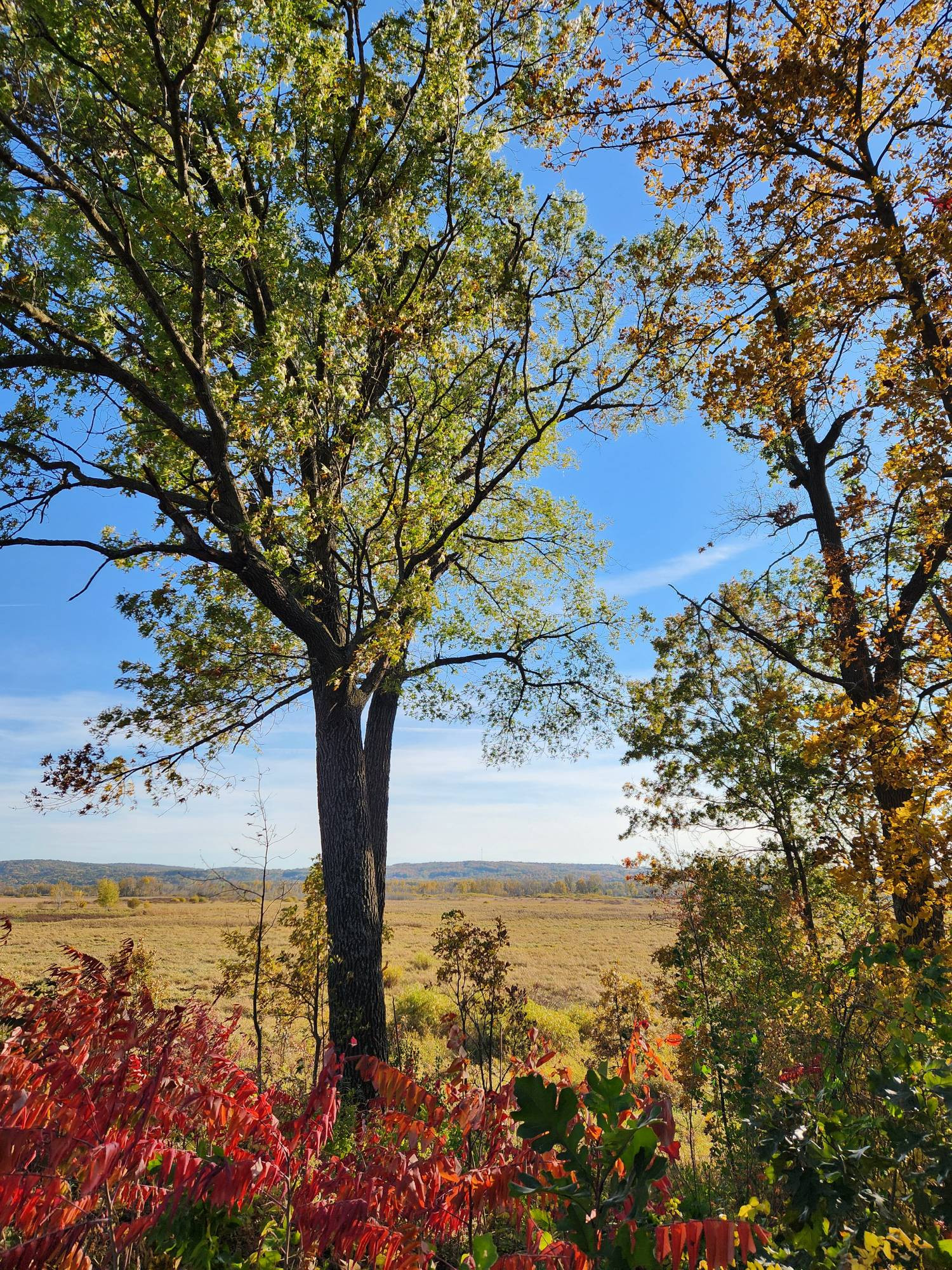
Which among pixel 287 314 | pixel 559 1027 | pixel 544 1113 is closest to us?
pixel 544 1113

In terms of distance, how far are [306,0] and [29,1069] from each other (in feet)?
31.3

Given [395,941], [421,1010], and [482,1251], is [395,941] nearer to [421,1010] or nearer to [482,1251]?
[421,1010]

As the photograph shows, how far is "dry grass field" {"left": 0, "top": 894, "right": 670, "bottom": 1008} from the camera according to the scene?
26000 mm

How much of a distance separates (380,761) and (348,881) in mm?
2402

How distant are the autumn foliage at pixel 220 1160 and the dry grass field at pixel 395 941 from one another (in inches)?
100.0

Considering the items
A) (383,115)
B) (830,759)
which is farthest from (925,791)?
(383,115)

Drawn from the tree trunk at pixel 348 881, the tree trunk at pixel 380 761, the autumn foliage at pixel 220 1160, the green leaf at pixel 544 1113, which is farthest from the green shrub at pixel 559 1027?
the green leaf at pixel 544 1113

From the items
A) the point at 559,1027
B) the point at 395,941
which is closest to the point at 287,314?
the point at 559,1027

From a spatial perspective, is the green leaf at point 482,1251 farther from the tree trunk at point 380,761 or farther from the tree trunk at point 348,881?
the tree trunk at point 380,761

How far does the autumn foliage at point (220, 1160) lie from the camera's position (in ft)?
6.94

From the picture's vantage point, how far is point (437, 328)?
25.2ft

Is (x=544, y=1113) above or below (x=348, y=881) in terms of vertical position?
above

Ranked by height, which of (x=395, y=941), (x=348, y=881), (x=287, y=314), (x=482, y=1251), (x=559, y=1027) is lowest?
(x=395, y=941)

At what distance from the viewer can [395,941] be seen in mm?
41406
